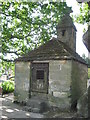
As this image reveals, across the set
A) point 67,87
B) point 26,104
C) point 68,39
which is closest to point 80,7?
point 68,39

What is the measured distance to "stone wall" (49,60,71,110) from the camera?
379 inches

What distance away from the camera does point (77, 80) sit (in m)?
11.1

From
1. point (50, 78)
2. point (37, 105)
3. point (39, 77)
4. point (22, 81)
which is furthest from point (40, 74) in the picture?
point (37, 105)

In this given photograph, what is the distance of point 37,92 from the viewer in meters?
10.8

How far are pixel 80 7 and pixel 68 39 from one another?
4173mm

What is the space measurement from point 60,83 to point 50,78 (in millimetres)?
804

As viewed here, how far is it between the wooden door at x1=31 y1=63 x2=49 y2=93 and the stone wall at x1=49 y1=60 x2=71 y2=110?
1.49 ft

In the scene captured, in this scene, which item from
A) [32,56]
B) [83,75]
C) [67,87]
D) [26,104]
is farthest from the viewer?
[83,75]

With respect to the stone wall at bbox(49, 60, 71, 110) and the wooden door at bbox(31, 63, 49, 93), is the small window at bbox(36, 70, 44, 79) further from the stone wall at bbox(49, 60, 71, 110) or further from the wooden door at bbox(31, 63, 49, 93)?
the stone wall at bbox(49, 60, 71, 110)

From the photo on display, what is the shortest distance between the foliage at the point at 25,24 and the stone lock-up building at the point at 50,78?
9.75ft

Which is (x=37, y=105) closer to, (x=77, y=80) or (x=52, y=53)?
(x=77, y=80)

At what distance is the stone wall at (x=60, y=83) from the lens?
9617mm

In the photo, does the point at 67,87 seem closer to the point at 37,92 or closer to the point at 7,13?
the point at 37,92

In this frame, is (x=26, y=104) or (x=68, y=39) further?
(x=68, y=39)
